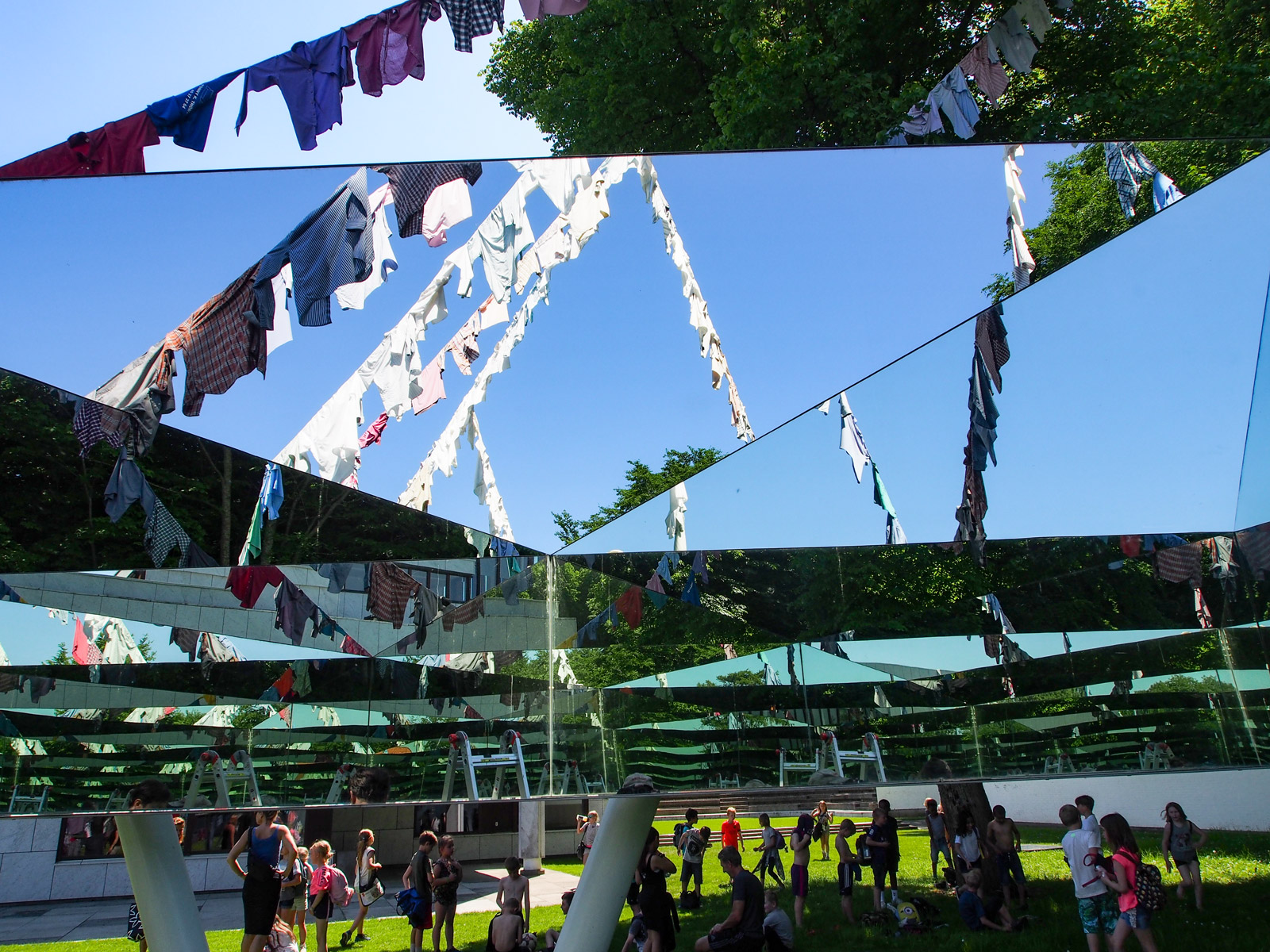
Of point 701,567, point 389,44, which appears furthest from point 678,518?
point 389,44

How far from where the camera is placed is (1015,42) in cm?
842

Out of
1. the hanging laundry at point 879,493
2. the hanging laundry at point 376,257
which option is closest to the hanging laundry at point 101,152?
the hanging laundry at point 376,257

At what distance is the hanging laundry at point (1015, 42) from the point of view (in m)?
8.38

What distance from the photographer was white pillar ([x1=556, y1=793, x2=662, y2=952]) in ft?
20.1

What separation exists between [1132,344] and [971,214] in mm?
1308

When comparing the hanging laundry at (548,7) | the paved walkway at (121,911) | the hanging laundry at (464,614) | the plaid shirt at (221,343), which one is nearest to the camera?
the plaid shirt at (221,343)

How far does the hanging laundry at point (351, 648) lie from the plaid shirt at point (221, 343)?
189cm

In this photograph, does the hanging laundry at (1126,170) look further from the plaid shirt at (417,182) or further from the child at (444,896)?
the child at (444,896)

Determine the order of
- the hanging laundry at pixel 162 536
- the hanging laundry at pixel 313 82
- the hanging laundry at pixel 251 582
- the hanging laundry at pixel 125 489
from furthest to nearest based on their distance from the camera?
the hanging laundry at pixel 313 82 → the hanging laundry at pixel 251 582 → the hanging laundry at pixel 162 536 → the hanging laundry at pixel 125 489

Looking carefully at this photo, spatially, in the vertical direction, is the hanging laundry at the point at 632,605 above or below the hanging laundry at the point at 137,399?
below

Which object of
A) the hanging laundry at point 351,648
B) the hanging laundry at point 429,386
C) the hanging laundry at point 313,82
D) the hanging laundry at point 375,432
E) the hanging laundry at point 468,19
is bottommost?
the hanging laundry at point 351,648

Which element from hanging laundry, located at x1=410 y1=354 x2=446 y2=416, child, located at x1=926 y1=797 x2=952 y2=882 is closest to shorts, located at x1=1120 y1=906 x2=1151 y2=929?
child, located at x1=926 y1=797 x2=952 y2=882

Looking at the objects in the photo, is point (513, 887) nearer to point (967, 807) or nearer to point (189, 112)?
point (967, 807)

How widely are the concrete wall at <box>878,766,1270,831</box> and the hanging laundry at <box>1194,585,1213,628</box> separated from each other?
6.84 feet
